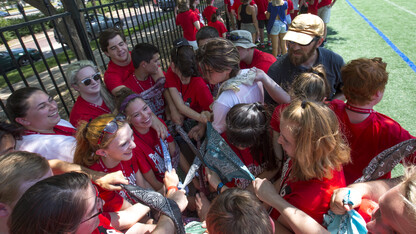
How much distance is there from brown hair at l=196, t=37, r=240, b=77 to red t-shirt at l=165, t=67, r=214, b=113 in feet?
1.68

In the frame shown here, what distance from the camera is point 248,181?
75.5 inches

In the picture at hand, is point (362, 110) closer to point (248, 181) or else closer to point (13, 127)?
point (248, 181)

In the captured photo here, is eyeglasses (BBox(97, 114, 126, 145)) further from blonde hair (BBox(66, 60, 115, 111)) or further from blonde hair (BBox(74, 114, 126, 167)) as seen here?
blonde hair (BBox(66, 60, 115, 111))

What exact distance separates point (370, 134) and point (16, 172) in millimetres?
2338

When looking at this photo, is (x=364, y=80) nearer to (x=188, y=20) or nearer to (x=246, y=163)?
(x=246, y=163)

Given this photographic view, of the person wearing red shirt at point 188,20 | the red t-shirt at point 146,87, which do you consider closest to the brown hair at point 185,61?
the red t-shirt at point 146,87

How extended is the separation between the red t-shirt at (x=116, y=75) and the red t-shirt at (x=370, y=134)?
236 cm

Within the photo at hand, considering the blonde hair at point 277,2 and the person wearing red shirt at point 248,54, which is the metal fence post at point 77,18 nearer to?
the person wearing red shirt at point 248,54

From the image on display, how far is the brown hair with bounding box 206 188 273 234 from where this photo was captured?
1.11 metres

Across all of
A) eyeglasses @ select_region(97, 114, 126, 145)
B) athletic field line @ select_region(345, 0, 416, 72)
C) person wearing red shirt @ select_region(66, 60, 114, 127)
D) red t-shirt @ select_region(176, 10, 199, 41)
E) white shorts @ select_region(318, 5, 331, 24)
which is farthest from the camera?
white shorts @ select_region(318, 5, 331, 24)

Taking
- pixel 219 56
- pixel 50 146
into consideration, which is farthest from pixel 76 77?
pixel 219 56

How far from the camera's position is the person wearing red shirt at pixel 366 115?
1.58 metres

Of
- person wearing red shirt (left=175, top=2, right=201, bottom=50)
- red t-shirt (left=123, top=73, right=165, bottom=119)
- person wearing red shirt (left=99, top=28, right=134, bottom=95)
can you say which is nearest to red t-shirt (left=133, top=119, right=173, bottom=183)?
red t-shirt (left=123, top=73, right=165, bottom=119)

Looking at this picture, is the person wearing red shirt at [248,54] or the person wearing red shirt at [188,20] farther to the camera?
the person wearing red shirt at [188,20]
